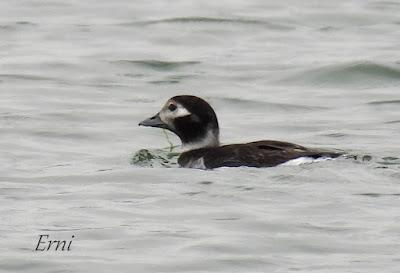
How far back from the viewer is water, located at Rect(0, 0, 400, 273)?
12.3 meters

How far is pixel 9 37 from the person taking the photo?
22.1 meters

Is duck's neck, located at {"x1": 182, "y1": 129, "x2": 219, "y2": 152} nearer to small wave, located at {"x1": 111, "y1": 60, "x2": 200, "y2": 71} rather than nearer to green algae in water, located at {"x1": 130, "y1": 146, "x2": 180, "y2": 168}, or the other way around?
green algae in water, located at {"x1": 130, "y1": 146, "x2": 180, "y2": 168}

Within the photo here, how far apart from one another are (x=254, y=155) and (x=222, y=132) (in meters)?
2.80

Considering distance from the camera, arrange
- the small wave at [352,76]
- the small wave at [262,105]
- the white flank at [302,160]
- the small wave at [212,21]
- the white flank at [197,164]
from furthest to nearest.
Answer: the small wave at [212,21]
the small wave at [352,76]
the small wave at [262,105]
the white flank at [197,164]
the white flank at [302,160]

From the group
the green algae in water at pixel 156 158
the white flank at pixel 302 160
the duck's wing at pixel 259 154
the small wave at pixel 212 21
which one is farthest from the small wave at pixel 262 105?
the small wave at pixel 212 21

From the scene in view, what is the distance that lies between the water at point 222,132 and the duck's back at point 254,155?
86 millimetres

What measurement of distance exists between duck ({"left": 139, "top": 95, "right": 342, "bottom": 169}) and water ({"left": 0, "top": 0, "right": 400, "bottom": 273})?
97 millimetres

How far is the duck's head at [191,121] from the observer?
15219mm

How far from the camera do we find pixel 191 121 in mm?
15273

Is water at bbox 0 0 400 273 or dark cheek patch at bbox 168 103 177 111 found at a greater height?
dark cheek patch at bbox 168 103 177 111

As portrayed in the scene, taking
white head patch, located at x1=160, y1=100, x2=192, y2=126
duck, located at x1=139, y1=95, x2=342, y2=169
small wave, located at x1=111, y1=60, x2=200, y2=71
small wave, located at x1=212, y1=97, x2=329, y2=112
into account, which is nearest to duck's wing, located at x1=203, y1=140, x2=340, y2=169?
duck, located at x1=139, y1=95, x2=342, y2=169

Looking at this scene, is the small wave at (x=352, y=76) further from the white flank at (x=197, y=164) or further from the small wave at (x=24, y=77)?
the white flank at (x=197, y=164)

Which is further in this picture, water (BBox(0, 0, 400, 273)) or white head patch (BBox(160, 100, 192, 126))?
white head patch (BBox(160, 100, 192, 126))

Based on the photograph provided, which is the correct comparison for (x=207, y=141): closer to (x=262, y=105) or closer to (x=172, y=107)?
(x=172, y=107)
